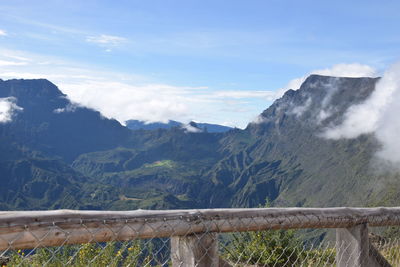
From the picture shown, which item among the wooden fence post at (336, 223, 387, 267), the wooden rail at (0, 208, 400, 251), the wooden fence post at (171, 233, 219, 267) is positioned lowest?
the wooden fence post at (336, 223, 387, 267)

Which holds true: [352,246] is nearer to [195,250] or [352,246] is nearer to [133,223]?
[195,250]

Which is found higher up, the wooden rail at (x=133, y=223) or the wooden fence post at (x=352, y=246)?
the wooden rail at (x=133, y=223)

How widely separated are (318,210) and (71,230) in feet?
7.79

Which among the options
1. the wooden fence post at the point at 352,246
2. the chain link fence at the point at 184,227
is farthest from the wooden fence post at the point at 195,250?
the wooden fence post at the point at 352,246

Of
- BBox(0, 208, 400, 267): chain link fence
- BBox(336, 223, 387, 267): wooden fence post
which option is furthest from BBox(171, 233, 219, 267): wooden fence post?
BBox(336, 223, 387, 267): wooden fence post

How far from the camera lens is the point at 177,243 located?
3.28 meters

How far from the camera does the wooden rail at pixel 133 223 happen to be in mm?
2549

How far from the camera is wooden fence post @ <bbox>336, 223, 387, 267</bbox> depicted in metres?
4.50

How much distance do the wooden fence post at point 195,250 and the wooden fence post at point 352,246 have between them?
182 cm

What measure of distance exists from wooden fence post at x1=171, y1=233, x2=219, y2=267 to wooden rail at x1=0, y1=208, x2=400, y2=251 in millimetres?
71

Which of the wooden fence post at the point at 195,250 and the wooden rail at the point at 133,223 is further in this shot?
the wooden fence post at the point at 195,250

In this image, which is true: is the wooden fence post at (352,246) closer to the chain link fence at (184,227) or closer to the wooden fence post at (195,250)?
the chain link fence at (184,227)

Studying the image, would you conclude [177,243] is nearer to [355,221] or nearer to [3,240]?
[3,240]

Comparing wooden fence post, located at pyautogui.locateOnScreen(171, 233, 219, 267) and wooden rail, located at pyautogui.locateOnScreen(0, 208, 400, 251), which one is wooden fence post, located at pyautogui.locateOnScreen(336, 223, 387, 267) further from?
wooden fence post, located at pyautogui.locateOnScreen(171, 233, 219, 267)
